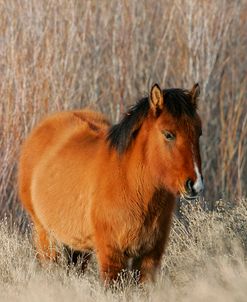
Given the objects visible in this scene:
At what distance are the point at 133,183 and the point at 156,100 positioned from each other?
536 millimetres

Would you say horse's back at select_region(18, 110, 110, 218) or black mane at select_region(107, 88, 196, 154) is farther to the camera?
horse's back at select_region(18, 110, 110, 218)

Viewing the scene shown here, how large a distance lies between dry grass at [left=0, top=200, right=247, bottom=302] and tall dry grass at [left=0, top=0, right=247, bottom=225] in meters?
1.39

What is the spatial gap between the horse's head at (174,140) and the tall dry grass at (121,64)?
278 cm

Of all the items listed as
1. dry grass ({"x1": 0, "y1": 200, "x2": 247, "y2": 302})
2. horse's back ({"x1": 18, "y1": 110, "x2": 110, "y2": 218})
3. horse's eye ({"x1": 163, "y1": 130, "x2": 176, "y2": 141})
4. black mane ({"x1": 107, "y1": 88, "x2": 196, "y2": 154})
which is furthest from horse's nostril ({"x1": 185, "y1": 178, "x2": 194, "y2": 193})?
horse's back ({"x1": 18, "y1": 110, "x2": 110, "y2": 218})

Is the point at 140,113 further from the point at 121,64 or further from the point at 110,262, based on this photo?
the point at 121,64

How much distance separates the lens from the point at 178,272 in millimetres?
5215

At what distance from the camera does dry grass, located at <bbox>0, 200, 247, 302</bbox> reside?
14.5ft

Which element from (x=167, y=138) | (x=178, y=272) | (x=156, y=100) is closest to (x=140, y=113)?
(x=156, y=100)

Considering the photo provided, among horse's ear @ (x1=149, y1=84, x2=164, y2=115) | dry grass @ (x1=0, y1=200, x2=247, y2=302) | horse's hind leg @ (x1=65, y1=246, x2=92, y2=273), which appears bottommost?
horse's hind leg @ (x1=65, y1=246, x2=92, y2=273)

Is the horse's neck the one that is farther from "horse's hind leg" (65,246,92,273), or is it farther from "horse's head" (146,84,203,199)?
"horse's hind leg" (65,246,92,273)

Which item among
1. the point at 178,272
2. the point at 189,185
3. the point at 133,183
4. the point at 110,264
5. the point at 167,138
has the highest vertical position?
the point at 167,138

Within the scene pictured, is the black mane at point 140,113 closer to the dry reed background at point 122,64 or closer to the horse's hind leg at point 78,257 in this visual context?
the horse's hind leg at point 78,257

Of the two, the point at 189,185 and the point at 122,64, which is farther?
the point at 122,64

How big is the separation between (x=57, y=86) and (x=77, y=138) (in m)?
1.92
